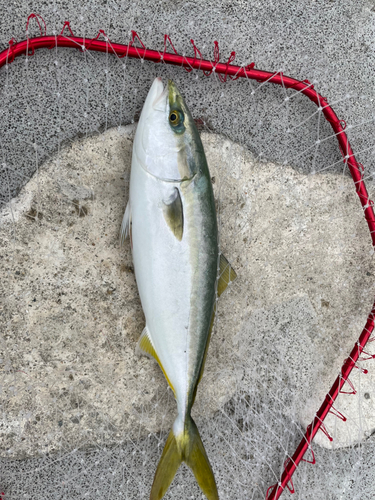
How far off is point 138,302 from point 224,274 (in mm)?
463

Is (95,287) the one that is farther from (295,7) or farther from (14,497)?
(295,7)

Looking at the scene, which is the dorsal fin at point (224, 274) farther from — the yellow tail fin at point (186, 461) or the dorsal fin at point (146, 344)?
the yellow tail fin at point (186, 461)

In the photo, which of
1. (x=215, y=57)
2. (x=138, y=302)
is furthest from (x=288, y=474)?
(x=215, y=57)

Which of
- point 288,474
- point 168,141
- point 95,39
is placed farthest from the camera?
point 288,474

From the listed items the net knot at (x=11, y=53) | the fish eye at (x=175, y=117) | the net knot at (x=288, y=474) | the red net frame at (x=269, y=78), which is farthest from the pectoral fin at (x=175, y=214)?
the net knot at (x=288, y=474)

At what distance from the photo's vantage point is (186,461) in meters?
1.57

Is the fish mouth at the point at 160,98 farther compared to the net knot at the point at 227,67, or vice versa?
the net knot at the point at 227,67

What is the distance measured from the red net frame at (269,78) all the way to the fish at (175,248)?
257mm

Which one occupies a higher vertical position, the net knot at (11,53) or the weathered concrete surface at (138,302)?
the net knot at (11,53)

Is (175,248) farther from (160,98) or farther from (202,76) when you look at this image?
(202,76)

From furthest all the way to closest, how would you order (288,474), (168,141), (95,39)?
(288,474) < (95,39) < (168,141)

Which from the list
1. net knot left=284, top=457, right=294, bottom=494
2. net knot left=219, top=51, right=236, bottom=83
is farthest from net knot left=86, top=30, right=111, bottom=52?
net knot left=284, top=457, right=294, bottom=494

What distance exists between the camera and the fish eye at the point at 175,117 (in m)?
1.43

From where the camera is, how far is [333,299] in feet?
6.16
